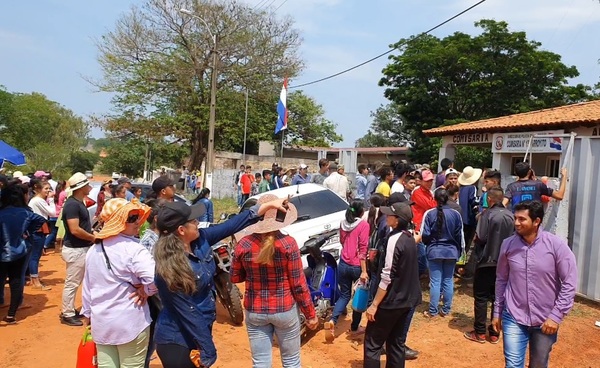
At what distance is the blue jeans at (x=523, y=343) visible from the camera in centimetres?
392

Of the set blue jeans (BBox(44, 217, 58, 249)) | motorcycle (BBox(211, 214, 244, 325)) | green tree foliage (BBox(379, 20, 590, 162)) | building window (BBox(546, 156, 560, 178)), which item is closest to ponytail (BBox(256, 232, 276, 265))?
motorcycle (BBox(211, 214, 244, 325))

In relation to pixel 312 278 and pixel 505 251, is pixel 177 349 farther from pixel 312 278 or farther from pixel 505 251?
pixel 312 278

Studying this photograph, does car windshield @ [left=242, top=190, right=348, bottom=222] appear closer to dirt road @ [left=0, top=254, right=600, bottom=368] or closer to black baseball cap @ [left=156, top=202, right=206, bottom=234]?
dirt road @ [left=0, top=254, right=600, bottom=368]

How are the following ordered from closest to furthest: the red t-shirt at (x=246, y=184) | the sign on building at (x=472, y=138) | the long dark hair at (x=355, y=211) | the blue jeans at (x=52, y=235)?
the long dark hair at (x=355, y=211) < the blue jeans at (x=52, y=235) < the sign on building at (x=472, y=138) < the red t-shirt at (x=246, y=184)

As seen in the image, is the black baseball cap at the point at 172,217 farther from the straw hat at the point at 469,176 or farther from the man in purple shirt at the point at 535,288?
the straw hat at the point at 469,176

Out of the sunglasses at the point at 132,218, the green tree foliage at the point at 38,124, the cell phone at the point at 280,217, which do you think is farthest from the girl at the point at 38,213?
the green tree foliage at the point at 38,124

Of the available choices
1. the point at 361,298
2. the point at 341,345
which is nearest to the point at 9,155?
the point at 341,345

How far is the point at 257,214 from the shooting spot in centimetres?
368

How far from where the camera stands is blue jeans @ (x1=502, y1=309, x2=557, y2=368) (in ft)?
12.9

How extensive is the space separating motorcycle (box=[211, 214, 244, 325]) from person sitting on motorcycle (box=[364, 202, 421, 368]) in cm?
256

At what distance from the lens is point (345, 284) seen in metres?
6.34

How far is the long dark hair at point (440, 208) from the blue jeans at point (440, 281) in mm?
410

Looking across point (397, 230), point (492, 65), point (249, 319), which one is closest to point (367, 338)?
point (397, 230)

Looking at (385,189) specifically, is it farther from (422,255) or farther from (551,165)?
(551,165)
